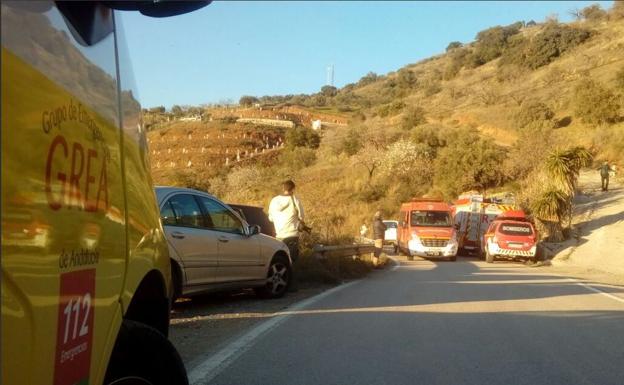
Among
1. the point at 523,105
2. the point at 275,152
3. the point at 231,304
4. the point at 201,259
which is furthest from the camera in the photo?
the point at 275,152

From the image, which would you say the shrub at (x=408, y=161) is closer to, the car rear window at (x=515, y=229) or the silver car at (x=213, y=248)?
the car rear window at (x=515, y=229)

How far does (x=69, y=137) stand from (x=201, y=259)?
6786 mm

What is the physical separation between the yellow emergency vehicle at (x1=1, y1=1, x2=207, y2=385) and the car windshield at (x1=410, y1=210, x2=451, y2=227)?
24968 millimetres

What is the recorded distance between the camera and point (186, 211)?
9148 millimetres

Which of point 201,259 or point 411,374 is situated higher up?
point 201,259

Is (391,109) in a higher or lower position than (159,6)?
higher

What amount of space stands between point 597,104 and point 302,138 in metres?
29.0

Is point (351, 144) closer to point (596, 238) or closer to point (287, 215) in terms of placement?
point (596, 238)

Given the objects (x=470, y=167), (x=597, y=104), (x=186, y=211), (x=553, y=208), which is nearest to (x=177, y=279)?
(x=186, y=211)

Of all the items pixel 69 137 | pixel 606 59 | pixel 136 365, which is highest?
pixel 606 59

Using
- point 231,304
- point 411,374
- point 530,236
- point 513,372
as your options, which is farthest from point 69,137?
point 530,236

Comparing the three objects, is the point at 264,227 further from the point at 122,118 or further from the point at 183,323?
the point at 122,118

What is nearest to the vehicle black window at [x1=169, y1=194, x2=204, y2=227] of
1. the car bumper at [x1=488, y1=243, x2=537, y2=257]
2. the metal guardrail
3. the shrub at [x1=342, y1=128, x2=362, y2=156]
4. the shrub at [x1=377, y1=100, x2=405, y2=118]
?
the metal guardrail

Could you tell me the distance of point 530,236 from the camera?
2594cm
